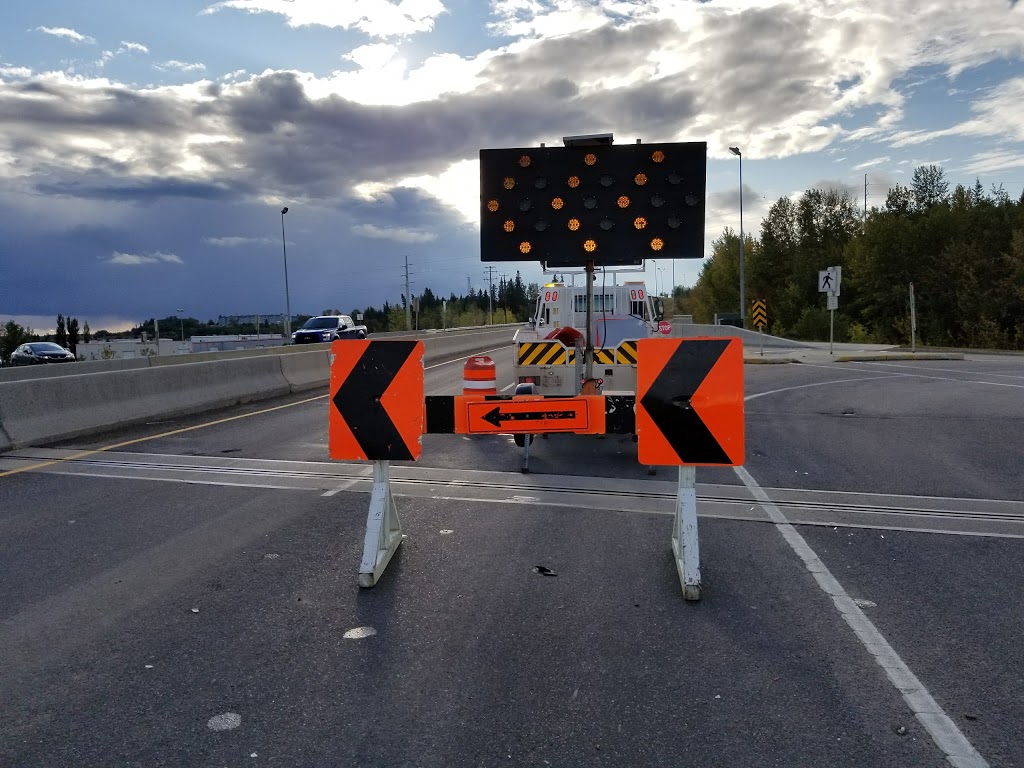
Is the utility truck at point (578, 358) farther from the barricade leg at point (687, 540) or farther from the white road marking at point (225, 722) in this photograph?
the white road marking at point (225, 722)

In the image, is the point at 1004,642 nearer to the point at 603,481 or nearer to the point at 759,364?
the point at 603,481

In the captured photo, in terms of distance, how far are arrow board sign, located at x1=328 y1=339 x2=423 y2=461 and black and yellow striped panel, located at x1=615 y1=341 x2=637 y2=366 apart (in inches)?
220

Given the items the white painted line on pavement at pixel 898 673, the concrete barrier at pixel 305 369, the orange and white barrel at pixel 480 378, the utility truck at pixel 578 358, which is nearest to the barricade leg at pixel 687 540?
the white painted line on pavement at pixel 898 673

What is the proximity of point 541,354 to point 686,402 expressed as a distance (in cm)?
552

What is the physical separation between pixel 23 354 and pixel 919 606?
4098 cm

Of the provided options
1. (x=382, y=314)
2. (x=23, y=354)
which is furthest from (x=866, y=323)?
(x=382, y=314)

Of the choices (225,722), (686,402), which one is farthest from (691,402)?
(225,722)

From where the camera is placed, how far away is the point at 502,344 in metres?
42.4

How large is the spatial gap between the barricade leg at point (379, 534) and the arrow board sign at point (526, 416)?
0.91 m

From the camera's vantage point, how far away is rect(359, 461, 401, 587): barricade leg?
5.31 m

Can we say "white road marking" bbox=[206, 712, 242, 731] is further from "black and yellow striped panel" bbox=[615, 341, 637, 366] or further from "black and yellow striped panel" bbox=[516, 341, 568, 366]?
"black and yellow striped panel" bbox=[615, 341, 637, 366]

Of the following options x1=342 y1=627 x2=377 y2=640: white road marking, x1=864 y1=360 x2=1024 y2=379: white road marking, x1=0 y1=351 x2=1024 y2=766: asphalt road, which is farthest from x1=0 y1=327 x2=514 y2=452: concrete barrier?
x1=864 y1=360 x2=1024 y2=379: white road marking

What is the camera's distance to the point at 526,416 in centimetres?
651

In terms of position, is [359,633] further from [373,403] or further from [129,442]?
[129,442]
